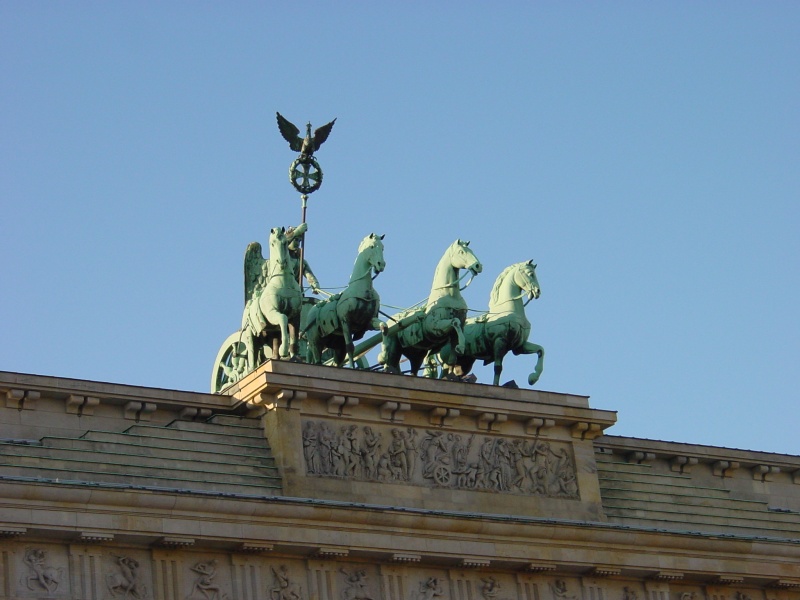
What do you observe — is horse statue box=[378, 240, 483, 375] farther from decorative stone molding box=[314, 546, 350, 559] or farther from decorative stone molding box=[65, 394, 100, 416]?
decorative stone molding box=[65, 394, 100, 416]

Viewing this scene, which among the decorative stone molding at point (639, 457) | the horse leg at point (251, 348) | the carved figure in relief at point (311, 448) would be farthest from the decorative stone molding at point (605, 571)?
the horse leg at point (251, 348)

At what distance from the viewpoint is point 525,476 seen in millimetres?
36750

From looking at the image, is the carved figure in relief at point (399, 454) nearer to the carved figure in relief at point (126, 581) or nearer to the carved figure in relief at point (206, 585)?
the carved figure in relief at point (206, 585)

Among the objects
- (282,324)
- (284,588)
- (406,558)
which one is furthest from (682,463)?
(284,588)

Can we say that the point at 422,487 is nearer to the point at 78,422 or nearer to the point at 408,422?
the point at 408,422

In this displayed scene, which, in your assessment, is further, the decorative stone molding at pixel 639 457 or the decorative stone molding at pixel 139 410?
the decorative stone molding at pixel 639 457

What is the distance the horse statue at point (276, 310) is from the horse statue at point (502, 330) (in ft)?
10.9

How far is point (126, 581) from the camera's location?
3150 centimetres

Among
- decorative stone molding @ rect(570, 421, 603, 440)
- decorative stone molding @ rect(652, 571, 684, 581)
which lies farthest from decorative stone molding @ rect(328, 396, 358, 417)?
decorative stone molding @ rect(652, 571, 684, 581)

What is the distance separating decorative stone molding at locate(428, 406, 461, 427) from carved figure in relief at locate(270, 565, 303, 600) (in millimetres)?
4469

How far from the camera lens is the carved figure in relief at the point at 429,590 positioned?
34.4 meters

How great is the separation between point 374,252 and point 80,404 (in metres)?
6.30

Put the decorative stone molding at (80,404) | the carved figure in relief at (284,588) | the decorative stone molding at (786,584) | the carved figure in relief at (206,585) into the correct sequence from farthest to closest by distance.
A: the decorative stone molding at (786,584) < the decorative stone molding at (80,404) < the carved figure in relief at (284,588) < the carved figure in relief at (206,585)

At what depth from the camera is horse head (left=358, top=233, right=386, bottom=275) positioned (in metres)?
36.8
